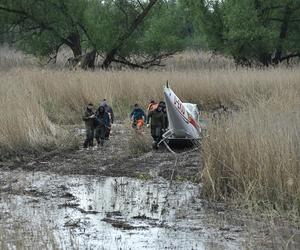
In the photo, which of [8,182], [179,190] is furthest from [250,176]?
[8,182]

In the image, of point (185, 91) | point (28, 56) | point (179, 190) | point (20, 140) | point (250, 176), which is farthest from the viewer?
point (28, 56)

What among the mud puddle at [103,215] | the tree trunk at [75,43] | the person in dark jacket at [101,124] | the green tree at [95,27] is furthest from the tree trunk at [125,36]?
the mud puddle at [103,215]

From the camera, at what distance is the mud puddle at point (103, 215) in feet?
22.2

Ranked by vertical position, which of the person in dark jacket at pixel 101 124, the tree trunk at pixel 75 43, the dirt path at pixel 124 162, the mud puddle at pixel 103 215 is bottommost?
the dirt path at pixel 124 162

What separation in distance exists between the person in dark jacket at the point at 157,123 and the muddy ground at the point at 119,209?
460mm

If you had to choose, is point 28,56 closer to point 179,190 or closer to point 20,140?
point 20,140

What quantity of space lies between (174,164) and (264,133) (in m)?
3.24

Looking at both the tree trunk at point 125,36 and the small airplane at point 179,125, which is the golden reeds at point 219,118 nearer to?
the small airplane at point 179,125

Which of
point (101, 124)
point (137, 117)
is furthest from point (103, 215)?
point (137, 117)

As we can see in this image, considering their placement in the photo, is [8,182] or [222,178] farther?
[8,182]

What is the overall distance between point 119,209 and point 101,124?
513 centimetres

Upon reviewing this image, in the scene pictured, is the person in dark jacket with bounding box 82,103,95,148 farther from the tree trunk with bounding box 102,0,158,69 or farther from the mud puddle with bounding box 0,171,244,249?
the tree trunk with bounding box 102,0,158,69

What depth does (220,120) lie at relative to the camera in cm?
967

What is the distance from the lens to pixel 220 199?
8703 millimetres
